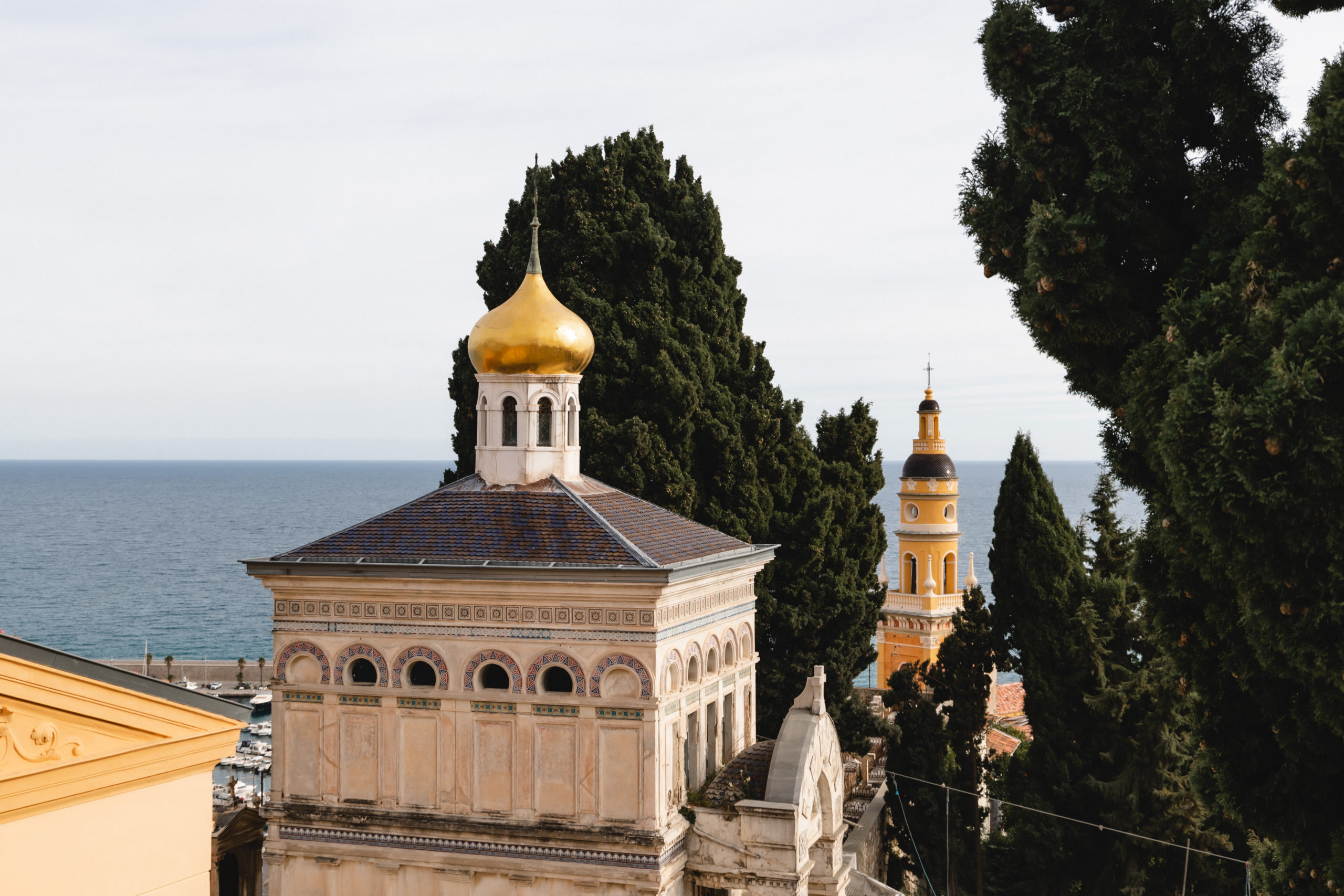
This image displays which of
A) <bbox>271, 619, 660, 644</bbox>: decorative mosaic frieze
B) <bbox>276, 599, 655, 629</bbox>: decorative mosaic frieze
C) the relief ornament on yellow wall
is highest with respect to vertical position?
the relief ornament on yellow wall

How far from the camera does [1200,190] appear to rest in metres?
A: 13.4

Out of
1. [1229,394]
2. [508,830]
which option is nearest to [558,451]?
[508,830]

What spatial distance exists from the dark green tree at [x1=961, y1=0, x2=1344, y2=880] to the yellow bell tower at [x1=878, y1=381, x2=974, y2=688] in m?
27.7

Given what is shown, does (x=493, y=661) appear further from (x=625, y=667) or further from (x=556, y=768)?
(x=625, y=667)

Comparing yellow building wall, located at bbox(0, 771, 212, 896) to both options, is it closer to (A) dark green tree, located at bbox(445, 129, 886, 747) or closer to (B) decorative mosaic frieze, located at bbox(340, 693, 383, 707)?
(B) decorative mosaic frieze, located at bbox(340, 693, 383, 707)

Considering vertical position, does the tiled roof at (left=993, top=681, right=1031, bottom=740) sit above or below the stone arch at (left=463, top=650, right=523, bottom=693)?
below

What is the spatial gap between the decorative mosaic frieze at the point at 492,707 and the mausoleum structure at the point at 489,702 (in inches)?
1.0

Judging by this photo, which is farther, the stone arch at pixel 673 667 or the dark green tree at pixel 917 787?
the dark green tree at pixel 917 787

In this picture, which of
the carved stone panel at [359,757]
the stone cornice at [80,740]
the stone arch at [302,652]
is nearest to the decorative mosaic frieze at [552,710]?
the carved stone panel at [359,757]

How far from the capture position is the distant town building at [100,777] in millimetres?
7016

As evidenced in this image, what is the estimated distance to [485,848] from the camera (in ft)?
52.5

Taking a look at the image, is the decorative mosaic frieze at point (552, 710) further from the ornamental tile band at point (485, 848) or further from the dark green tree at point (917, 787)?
the dark green tree at point (917, 787)

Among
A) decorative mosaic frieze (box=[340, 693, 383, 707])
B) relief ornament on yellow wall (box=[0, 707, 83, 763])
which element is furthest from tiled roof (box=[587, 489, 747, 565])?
relief ornament on yellow wall (box=[0, 707, 83, 763])

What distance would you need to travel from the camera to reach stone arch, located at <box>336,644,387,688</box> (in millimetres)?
16625
